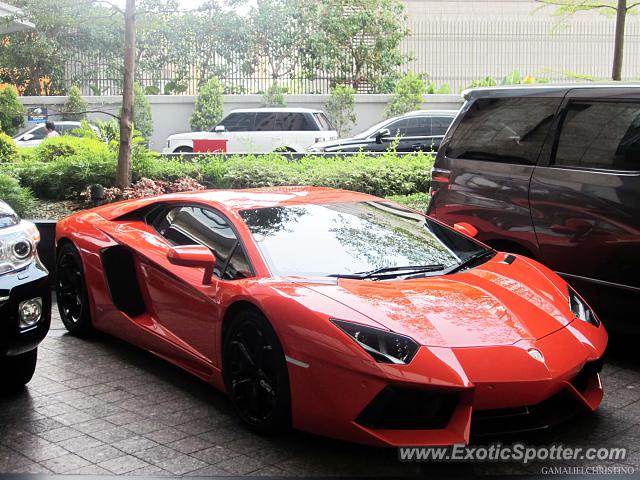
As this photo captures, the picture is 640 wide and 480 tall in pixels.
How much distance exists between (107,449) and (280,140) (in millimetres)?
18447

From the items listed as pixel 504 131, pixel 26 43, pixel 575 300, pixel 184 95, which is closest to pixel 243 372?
pixel 575 300

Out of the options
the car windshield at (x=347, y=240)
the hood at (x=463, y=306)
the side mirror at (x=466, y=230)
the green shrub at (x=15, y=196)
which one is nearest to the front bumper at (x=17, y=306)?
the car windshield at (x=347, y=240)

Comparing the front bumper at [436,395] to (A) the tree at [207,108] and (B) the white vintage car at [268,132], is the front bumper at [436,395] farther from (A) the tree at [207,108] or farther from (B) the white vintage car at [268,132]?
(A) the tree at [207,108]

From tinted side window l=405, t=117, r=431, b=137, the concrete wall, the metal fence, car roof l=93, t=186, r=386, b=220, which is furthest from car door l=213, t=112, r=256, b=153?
car roof l=93, t=186, r=386, b=220

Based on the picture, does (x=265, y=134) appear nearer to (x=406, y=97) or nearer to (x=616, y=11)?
(x=406, y=97)

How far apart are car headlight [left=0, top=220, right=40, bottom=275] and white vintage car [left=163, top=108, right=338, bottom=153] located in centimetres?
1684

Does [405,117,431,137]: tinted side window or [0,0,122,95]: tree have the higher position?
[0,0,122,95]: tree

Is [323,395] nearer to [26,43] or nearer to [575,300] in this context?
[575,300]

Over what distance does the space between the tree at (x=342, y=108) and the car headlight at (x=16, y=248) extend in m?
22.2

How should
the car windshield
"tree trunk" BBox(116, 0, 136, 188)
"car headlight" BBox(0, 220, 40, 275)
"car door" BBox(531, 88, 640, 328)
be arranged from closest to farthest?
the car windshield
"car headlight" BBox(0, 220, 40, 275)
"car door" BBox(531, 88, 640, 328)
"tree trunk" BBox(116, 0, 136, 188)

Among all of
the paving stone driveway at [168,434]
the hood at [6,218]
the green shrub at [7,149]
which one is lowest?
the paving stone driveway at [168,434]

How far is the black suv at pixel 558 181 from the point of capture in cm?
623

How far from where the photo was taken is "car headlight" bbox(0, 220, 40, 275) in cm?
542

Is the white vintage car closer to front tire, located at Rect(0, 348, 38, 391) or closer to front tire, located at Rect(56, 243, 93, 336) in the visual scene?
front tire, located at Rect(56, 243, 93, 336)
